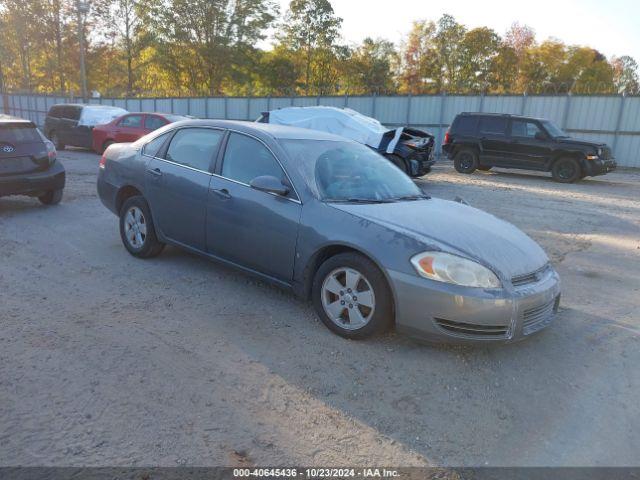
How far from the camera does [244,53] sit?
42.9m

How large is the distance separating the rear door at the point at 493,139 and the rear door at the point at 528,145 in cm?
21

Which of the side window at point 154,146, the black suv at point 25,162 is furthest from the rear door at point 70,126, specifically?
the side window at point 154,146

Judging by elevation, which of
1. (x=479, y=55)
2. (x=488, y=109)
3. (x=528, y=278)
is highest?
(x=479, y=55)

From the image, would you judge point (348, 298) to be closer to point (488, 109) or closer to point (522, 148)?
point (522, 148)

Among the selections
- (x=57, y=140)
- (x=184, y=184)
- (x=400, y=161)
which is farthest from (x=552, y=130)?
(x=57, y=140)

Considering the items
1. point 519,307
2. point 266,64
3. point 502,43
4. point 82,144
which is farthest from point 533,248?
point 502,43

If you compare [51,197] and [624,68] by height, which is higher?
[624,68]

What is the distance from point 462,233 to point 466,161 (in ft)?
42.9

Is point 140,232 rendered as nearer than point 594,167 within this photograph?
Yes

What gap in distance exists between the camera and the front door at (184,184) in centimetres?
486

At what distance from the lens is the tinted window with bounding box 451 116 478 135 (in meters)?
15.9

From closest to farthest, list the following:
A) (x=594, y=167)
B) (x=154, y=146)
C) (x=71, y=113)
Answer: (x=154, y=146) → (x=594, y=167) → (x=71, y=113)

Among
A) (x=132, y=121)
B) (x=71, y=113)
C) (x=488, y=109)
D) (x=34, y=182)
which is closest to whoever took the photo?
(x=34, y=182)

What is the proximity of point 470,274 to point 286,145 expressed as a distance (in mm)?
1942
